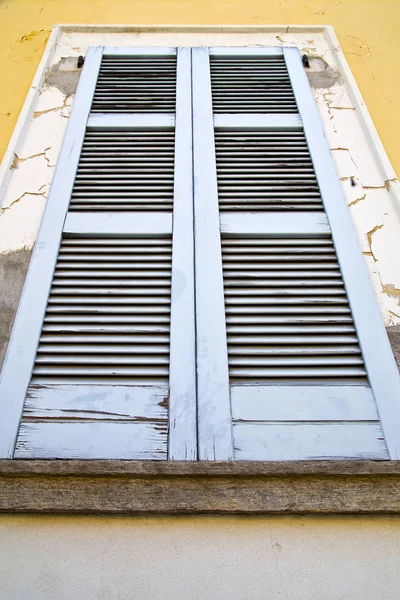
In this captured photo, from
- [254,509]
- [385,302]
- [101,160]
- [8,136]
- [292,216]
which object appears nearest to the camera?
[254,509]

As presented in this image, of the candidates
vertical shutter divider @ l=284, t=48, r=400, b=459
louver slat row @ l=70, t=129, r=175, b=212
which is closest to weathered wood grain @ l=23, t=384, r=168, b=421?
vertical shutter divider @ l=284, t=48, r=400, b=459

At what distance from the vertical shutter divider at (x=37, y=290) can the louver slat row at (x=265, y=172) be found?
0.69 meters

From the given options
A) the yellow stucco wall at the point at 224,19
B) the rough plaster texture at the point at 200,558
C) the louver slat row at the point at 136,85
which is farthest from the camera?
the yellow stucco wall at the point at 224,19

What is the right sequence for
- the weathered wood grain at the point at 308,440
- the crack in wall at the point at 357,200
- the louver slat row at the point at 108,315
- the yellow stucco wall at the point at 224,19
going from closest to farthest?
the weathered wood grain at the point at 308,440 → the louver slat row at the point at 108,315 → the crack in wall at the point at 357,200 → the yellow stucco wall at the point at 224,19

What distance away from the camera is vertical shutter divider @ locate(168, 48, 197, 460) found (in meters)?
1.30

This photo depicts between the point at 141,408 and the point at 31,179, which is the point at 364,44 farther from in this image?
the point at 141,408

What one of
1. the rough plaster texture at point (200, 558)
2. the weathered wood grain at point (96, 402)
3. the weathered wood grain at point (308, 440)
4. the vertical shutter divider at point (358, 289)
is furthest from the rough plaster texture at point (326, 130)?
the rough plaster texture at point (200, 558)

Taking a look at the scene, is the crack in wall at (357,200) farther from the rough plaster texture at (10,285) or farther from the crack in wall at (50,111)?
the crack in wall at (50,111)

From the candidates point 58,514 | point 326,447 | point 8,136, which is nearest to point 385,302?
point 326,447

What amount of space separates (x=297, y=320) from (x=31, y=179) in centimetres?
144

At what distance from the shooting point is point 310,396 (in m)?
1.38

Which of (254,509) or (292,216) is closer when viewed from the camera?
(254,509)

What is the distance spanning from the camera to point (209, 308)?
5.06 ft

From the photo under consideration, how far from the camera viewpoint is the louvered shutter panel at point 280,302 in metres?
1.32
